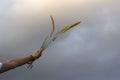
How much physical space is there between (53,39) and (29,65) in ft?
3.35

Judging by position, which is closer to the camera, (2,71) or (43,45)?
(2,71)

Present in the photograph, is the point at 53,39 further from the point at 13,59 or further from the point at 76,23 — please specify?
the point at 13,59

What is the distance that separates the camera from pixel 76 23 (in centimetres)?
693

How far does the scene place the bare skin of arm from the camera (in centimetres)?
582

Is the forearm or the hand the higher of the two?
the forearm

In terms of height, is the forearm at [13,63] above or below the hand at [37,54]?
above

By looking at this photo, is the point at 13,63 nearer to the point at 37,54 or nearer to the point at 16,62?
the point at 16,62

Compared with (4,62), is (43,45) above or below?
below

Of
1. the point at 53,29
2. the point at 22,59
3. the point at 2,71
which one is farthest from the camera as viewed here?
the point at 53,29

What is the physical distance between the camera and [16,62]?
20.1ft

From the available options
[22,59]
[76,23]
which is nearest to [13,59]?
[22,59]

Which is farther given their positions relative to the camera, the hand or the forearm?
the hand

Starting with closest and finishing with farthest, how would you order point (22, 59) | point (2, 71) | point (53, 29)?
point (2, 71) → point (22, 59) → point (53, 29)

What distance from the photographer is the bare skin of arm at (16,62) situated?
19.1 ft
